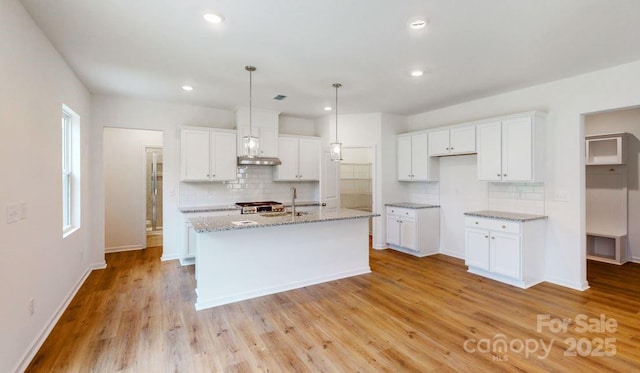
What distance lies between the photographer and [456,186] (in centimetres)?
526

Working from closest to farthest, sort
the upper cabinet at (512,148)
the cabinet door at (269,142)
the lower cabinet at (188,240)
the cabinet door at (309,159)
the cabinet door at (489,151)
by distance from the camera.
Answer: the upper cabinet at (512,148), the cabinet door at (489,151), the lower cabinet at (188,240), the cabinet door at (269,142), the cabinet door at (309,159)

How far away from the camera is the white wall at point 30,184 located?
80.0 inches

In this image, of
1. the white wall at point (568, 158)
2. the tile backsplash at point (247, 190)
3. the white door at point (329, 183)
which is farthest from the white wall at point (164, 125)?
the white wall at point (568, 158)

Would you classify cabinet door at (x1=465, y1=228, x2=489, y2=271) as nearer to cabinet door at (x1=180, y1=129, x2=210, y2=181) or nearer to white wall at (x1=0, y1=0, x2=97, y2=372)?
cabinet door at (x1=180, y1=129, x2=210, y2=181)

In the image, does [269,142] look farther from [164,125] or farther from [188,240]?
[188,240]

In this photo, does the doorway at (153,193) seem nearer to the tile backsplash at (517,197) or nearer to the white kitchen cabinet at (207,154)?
the white kitchen cabinet at (207,154)

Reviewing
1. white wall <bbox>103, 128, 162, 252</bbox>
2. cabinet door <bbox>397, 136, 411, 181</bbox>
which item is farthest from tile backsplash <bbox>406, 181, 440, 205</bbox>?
white wall <bbox>103, 128, 162, 252</bbox>

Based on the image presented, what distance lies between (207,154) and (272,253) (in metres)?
2.32

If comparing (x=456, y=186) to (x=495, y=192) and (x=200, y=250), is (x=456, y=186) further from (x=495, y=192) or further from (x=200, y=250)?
(x=200, y=250)

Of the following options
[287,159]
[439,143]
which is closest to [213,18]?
[287,159]

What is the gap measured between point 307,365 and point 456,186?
405 cm

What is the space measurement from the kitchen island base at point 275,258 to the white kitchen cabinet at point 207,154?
2000mm

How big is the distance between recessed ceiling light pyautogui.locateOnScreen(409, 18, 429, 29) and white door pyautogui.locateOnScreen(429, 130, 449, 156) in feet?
9.16

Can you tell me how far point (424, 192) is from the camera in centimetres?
581
